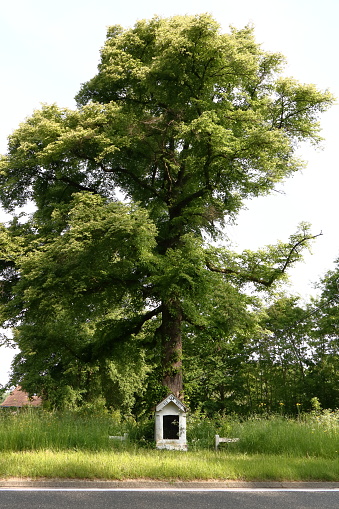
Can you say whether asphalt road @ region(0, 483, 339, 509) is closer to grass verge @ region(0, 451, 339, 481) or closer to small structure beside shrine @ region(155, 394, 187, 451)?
grass verge @ region(0, 451, 339, 481)

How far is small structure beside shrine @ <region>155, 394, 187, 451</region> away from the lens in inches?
577

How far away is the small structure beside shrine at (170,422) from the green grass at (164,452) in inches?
18.5

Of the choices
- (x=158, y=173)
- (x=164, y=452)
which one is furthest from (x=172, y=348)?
(x=158, y=173)

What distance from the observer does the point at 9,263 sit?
18609 millimetres

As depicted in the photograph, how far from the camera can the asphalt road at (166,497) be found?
6906mm

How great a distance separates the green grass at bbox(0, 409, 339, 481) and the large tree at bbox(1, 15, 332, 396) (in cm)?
347

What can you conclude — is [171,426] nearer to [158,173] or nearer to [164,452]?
[164,452]

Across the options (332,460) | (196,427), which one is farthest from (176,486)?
(196,427)

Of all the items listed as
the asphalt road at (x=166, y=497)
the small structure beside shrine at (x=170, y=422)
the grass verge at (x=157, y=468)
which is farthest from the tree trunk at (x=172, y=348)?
the asphalt road at (x=166, y=497)

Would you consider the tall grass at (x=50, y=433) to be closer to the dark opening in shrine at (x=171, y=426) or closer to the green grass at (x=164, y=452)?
the green grass at (x=164, y=452)

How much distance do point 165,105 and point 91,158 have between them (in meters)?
3.67

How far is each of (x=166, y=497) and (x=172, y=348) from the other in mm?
9635

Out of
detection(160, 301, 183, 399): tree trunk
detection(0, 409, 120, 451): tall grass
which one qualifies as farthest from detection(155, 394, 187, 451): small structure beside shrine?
detection(0, 409, 120, 451): tall grass

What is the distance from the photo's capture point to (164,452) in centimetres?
1180
